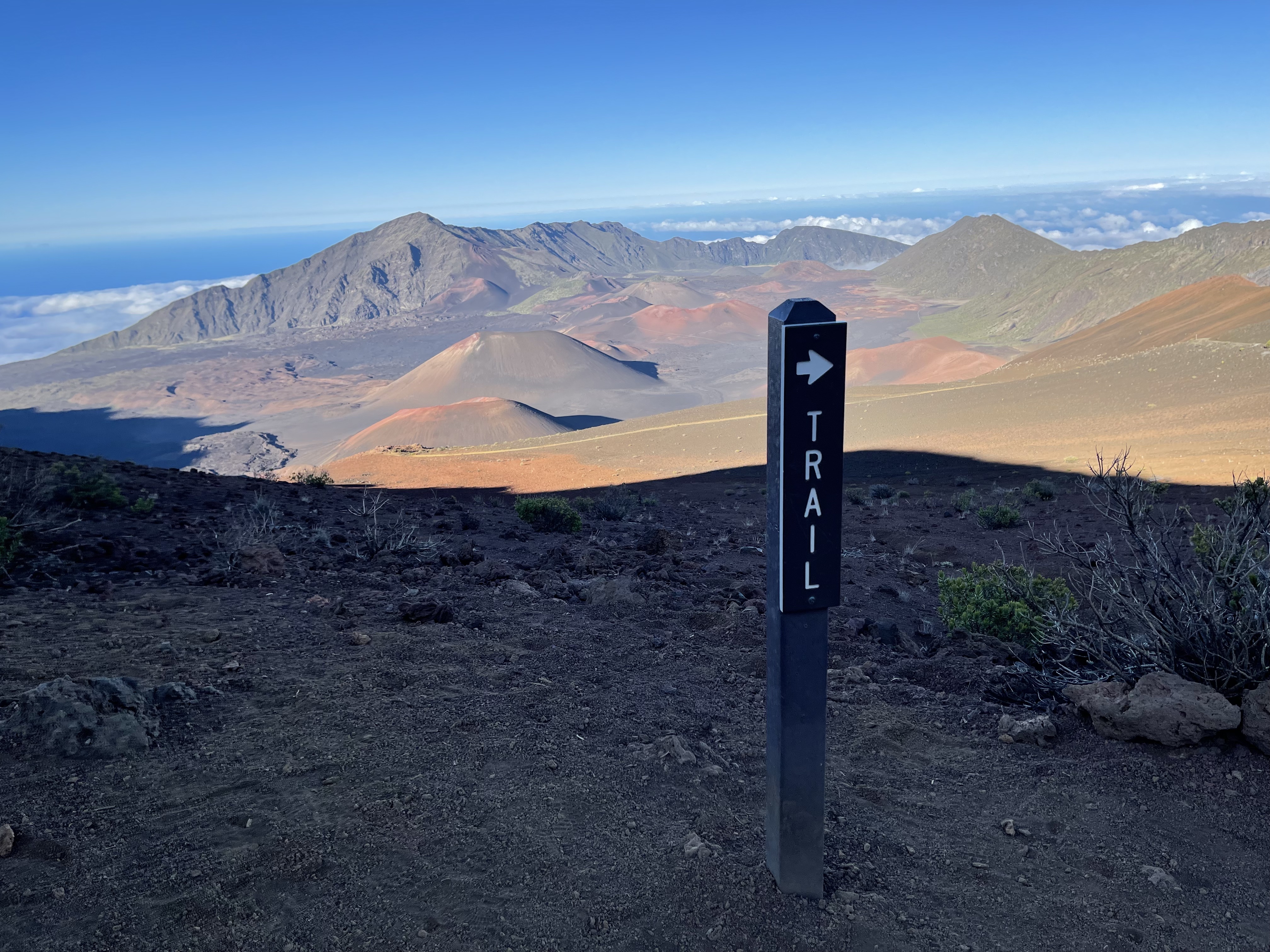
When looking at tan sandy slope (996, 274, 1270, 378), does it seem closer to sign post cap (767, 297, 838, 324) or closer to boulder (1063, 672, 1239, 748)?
boulder (1063, 672, 1239, 748)

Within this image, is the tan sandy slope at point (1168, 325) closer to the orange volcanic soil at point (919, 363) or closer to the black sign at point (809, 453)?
the orange volcanic soil at point (919, 363)

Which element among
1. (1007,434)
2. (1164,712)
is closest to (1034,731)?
(1164,712)

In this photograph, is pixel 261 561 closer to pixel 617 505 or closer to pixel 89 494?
pixel 89 494

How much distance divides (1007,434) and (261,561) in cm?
2620

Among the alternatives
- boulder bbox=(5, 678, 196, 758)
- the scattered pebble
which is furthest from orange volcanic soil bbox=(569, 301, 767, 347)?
the scattered pebble

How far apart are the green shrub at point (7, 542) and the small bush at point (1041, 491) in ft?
50.0

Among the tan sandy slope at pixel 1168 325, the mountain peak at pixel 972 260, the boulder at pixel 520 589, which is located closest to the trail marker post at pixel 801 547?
the boulder at pixel 520 589

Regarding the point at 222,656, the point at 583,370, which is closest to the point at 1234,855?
the point at 222,656

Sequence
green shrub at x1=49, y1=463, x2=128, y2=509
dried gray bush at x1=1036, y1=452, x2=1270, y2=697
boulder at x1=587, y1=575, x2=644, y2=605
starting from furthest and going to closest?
green shrub at x1=49, y1=463, x2=128, y2=509 < boulder at x1=587, y1=575, x2=644, y2=605 < dried gray bush at x1=1036, y1=452, x2=1270, y2=697

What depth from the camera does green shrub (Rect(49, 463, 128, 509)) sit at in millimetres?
9852

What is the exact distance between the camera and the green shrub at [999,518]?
12.5m

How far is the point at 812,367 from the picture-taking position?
8.16 feet

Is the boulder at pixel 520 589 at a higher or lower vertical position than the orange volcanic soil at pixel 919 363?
lower

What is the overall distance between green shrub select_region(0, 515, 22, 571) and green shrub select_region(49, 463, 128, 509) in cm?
281
